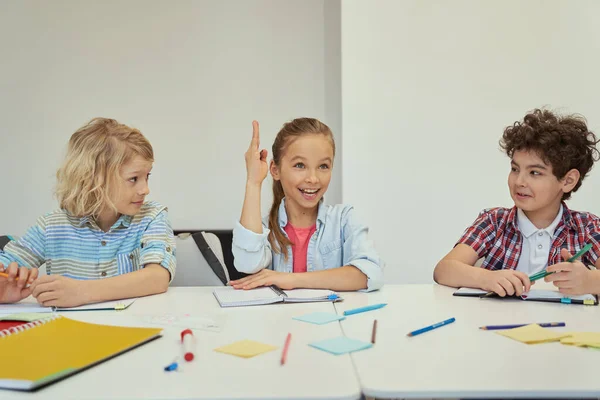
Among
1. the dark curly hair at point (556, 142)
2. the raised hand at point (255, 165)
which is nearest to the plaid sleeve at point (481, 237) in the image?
the dark curly hair at point (556, 142)

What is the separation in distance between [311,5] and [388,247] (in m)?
1.35

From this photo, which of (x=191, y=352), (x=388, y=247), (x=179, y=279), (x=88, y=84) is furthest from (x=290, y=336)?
(x=88, y=84)

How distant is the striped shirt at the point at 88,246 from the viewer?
172 centimetres

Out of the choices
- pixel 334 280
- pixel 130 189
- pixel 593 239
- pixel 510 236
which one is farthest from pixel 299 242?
pixel 593 239

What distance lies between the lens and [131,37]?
303cm

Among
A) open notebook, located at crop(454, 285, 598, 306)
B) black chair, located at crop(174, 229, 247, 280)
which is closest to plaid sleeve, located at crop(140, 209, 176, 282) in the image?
black chair, located at crop(174, 229, 247, 280)

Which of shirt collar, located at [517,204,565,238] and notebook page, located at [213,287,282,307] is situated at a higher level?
shirt collar, located at [517,204,565,238]

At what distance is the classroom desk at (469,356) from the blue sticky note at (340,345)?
18 millimetres

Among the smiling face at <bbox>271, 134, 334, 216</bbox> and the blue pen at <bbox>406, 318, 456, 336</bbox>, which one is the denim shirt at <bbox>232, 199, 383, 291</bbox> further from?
the blue pen at <bbox>406, 318, 456, 336</bbox>

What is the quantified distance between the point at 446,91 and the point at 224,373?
6.83 feet

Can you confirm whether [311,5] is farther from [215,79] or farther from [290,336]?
[290,336]

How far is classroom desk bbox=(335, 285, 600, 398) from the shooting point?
0.80 meters

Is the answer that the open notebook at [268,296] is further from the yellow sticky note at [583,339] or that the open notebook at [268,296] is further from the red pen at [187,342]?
the yellow sticky note at [583,339]

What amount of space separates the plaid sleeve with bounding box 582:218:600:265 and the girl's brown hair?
2.84ft
